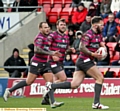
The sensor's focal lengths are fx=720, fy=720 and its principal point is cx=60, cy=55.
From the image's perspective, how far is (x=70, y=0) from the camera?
28281 mm

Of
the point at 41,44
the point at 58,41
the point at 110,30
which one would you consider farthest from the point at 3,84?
the point at 41,44

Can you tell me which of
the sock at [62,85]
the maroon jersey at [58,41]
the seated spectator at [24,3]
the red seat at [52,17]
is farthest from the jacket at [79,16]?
the sock at [62,85]

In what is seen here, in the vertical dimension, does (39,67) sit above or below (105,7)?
below

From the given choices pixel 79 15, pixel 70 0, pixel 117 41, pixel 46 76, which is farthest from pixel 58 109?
pixel 70 0

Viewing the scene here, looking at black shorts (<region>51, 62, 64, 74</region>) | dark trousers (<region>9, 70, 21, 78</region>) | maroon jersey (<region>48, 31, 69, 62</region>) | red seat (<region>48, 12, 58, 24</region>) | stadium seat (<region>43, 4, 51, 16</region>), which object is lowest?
dark trousers (<region>9, 70, 21, 78</region>)

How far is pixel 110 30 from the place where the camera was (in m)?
24.3

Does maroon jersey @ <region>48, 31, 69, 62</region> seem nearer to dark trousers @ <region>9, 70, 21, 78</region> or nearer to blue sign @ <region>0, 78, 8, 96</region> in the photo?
blue sign @ <region>0, 78, 8, 96</region>

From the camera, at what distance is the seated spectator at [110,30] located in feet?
78.1

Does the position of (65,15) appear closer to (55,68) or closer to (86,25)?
(86,25)

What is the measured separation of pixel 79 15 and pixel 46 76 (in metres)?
9.40

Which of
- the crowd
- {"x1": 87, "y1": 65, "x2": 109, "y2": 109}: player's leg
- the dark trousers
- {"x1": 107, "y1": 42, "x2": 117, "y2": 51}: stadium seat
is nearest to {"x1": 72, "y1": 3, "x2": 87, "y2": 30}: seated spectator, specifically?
the crowd

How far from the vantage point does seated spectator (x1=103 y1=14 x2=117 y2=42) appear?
23.8 metres

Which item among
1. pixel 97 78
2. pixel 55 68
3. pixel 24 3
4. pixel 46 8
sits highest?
pixel 24 3

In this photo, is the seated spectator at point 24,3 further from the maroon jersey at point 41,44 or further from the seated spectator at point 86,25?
the maroon jersey at point 41,44
